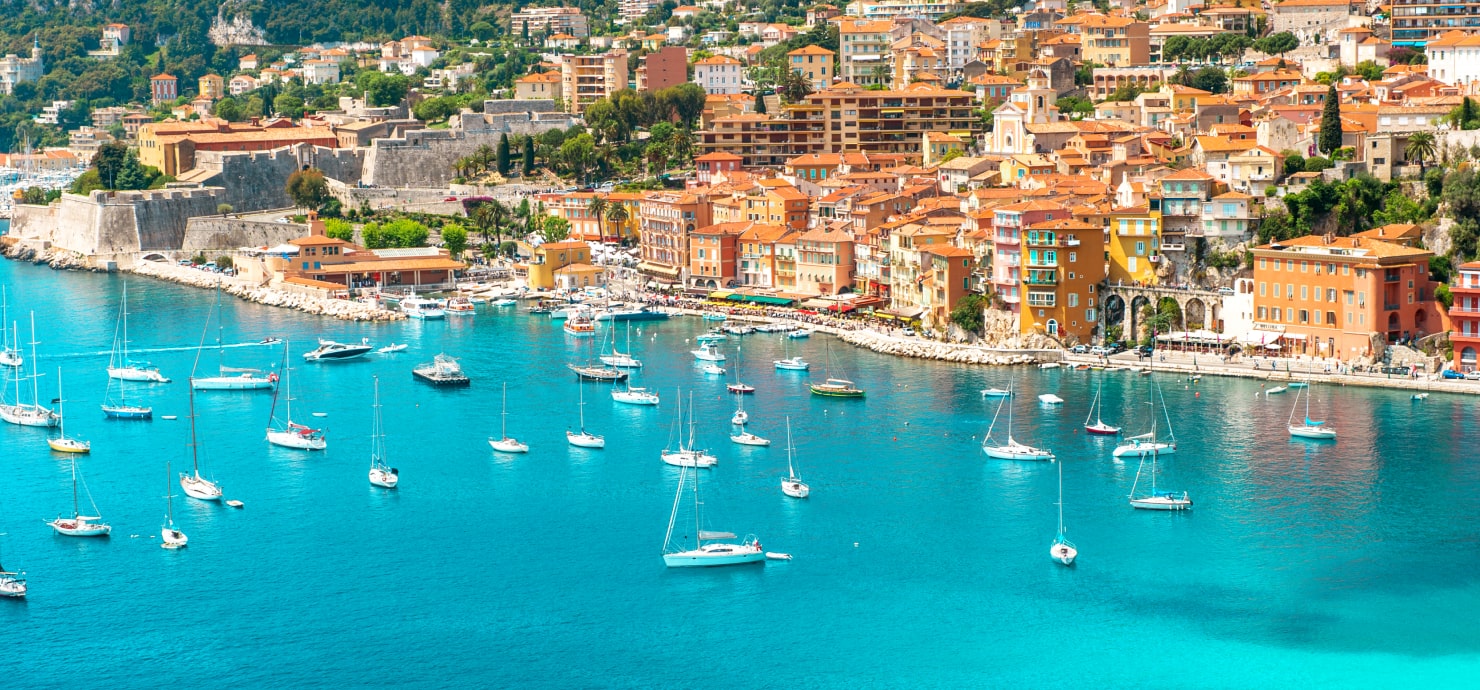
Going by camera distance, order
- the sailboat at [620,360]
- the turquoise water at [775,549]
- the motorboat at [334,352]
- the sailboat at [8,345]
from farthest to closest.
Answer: the motorboat at [334,352]
the sailboat at [8,345]
the sailboat at [620,360]
the turquoise water at [775,549]

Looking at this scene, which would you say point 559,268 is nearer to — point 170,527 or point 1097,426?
point 1097,426

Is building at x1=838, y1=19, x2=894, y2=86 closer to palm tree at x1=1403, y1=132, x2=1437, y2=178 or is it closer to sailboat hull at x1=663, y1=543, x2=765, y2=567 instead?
palm tree at x1=1403, y1=132, x2=1437, y2=178

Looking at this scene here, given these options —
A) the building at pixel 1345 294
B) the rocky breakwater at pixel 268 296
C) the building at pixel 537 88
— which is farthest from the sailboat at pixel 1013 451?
the building at pixel 537 88

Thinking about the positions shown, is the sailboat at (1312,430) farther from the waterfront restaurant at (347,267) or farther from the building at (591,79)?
the building at (591,79)

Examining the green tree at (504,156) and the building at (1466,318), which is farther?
the green tree at (504,156)

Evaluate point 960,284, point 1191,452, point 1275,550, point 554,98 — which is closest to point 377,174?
point 554,98

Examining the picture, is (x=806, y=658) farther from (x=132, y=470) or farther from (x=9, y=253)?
(x=9, y=253)

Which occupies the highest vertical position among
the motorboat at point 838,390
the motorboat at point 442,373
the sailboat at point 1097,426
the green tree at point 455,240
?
the green tree at point 455,240
